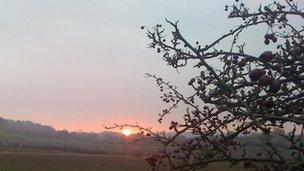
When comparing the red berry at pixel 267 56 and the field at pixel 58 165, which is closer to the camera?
the red berry at pixel 267 56

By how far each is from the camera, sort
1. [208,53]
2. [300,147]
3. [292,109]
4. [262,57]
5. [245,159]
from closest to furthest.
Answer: [300,147], [262,57], [245,159], [292,109], [208,53]

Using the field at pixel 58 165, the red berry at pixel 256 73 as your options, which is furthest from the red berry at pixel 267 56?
the field at pixel 58 165

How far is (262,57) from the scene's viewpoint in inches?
158

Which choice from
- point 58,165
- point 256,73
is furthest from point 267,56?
point 58,165

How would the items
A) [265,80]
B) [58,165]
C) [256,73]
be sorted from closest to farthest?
[265,80] → [256,73] → [58,165]

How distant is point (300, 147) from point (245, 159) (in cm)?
108

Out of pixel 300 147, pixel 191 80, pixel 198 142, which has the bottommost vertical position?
pixel 300 147

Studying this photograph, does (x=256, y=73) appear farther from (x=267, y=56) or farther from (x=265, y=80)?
(x=267, y=56)

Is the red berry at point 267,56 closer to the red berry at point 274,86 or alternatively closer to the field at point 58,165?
the red berry at point 274,86

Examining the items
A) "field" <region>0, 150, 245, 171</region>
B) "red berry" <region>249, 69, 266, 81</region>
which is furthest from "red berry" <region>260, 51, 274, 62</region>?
"field" <region>0, 150, 245, 171</region>

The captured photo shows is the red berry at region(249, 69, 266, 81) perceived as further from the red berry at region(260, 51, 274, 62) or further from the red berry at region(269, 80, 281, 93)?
the red berry at region(260, 51, 274, 62)

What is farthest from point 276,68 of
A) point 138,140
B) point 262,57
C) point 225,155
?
point 138,140

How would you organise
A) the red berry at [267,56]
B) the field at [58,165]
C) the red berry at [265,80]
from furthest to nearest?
1. the field at [58,165]
2. the red berry at [267,56]
3. the red berry at [265,80]

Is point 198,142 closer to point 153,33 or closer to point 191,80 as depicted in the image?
point 191,80
